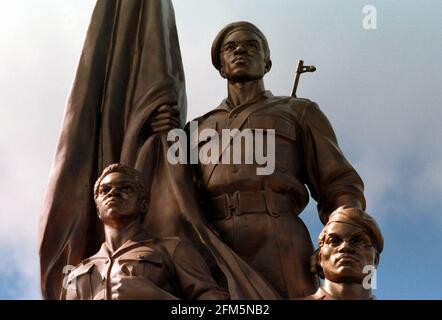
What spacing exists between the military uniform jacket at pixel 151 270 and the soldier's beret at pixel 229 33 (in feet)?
7.69

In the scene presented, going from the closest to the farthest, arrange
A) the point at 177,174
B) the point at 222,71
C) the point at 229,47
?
the point at 177,174
the point at 229,47
the point at 222,71

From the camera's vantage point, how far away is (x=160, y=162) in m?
11.3

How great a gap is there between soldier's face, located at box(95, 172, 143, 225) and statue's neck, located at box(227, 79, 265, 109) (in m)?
1.68

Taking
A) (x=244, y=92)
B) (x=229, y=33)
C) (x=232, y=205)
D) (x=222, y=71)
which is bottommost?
(x=232, y=205)

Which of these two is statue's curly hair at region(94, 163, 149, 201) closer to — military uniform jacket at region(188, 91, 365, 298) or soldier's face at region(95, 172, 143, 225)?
soldier's face at region(95, 172, 143, 225)

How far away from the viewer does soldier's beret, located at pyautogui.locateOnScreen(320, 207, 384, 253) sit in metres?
9.67

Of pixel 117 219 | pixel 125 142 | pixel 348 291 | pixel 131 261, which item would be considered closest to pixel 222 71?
pixel 125 142

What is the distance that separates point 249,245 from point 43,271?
1686 mm

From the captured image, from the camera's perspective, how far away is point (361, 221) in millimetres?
9680

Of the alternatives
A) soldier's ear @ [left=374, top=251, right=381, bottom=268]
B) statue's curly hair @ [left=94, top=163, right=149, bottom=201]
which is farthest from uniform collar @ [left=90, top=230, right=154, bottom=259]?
soldier's ear @ [left=374, top=251, right=381, bottom=268]

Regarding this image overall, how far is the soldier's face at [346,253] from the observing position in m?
9.51

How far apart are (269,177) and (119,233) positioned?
1.40 m

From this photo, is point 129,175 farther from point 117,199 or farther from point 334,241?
point 334,241
